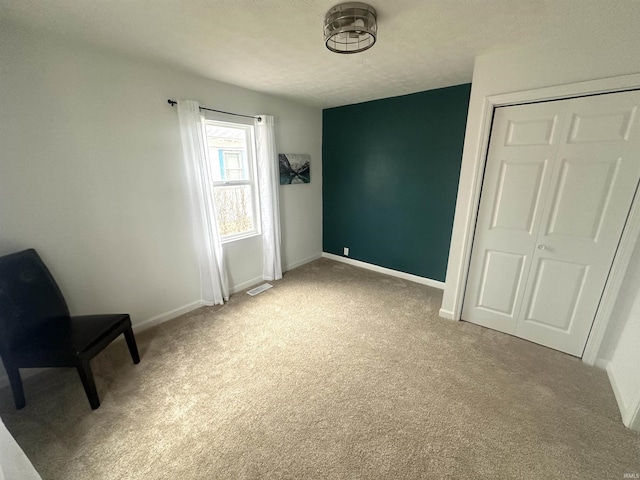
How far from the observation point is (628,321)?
1857mm

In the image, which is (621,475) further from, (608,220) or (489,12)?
(489,12)

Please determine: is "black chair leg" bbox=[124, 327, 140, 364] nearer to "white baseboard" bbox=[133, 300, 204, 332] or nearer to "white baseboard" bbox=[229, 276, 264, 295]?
"white baseboard" bbox=[133, 300, 204, 332]

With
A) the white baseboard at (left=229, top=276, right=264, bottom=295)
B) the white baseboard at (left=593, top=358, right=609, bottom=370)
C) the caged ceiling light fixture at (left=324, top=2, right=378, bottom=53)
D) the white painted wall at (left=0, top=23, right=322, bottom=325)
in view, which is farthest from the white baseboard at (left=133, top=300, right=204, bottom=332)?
the white baseboard at (left=593, top=358, right=609, bottom=370)

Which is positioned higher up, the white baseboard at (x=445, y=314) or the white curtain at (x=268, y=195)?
the white curtain at (x=268, y=195)

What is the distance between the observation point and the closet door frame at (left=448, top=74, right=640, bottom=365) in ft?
5.60

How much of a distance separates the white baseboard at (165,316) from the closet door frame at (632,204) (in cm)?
293

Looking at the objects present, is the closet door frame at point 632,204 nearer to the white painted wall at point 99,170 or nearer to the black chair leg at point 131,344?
the white painted wall at point 99,170

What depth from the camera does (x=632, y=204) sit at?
5.78 ft

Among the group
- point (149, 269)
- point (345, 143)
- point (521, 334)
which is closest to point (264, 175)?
point (345, 143)

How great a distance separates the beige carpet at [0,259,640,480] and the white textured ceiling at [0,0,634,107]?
237 centimetres

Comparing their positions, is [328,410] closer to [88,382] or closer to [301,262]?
[88,382]

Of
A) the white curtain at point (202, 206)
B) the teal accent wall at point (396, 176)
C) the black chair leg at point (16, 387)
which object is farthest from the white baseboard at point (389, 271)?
the black chair leg at point (16, 387)

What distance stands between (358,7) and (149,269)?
2.66m

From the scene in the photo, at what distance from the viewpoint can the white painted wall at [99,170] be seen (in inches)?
68.4
